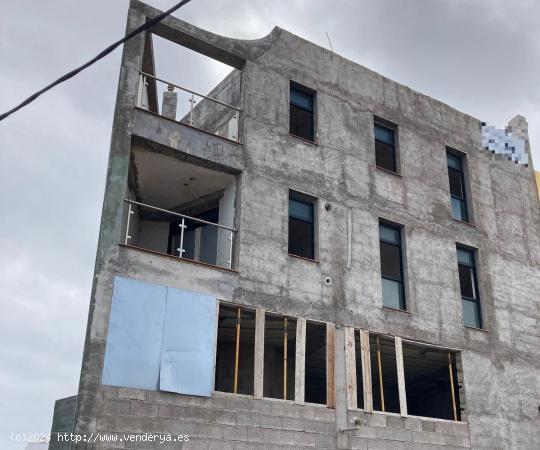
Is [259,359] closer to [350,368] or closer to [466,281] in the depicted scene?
[350,368]

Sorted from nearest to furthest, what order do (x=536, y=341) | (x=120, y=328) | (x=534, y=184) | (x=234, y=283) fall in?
(x=120, y=328) → (x=234, y=283) → (x=536, y=341) → (x=534, y=184)

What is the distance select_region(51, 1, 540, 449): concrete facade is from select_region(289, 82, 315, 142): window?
305 mm

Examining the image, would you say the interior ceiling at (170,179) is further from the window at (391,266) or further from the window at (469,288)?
the window at (469,288)

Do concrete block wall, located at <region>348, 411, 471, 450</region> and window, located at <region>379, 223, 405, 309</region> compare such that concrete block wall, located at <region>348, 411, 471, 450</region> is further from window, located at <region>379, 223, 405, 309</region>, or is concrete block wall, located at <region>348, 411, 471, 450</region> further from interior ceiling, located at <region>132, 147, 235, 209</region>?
interior ceiling, located at <region>132, 147, 235, 209</region>

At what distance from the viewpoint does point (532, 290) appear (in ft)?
66.0

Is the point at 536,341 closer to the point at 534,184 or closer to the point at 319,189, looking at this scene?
the point at 534,184

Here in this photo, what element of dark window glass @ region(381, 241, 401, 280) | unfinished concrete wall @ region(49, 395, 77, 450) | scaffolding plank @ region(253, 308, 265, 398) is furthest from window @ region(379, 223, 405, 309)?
unfinished concrete wall @ region(49, 395, 77, 450)

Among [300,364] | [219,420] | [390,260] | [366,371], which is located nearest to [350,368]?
[366,371]

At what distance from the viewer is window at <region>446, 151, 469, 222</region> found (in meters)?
19.9

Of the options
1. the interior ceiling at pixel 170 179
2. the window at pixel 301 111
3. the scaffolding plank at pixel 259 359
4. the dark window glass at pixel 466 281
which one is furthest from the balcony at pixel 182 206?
the dark window glass at pixel 466 281

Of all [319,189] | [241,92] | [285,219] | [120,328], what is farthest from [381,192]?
[120,328]

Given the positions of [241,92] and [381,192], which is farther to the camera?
A: [381,192]

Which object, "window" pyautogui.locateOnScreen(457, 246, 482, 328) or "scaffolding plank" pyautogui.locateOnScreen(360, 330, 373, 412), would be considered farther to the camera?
"window" pyautogui.locateOnScreen(457, 246, 482, 328)

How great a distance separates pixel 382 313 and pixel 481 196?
6.60 meters
